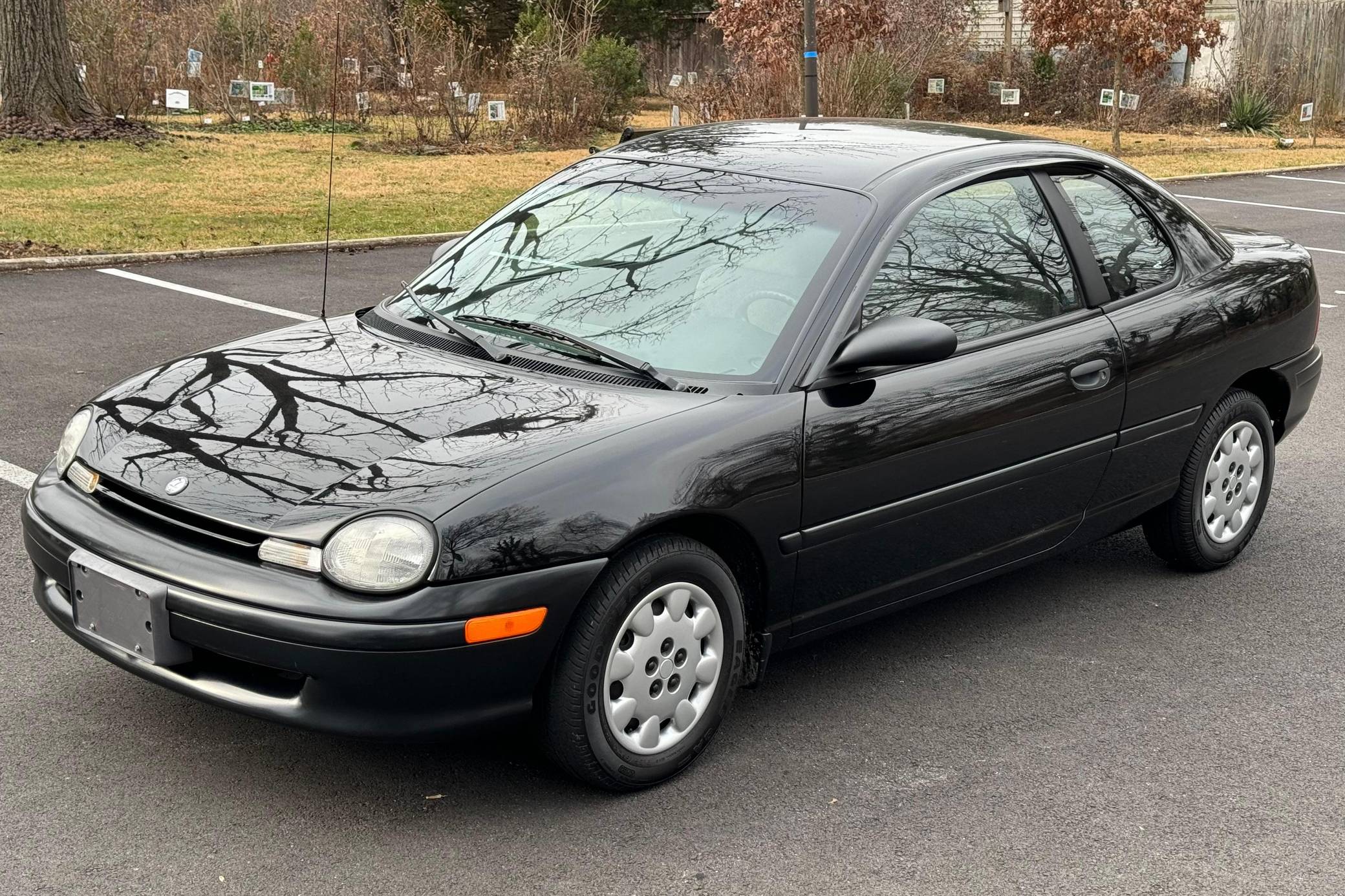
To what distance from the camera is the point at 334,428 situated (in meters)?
3.50

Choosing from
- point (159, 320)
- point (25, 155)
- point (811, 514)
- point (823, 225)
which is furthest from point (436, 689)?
point (25, 155)

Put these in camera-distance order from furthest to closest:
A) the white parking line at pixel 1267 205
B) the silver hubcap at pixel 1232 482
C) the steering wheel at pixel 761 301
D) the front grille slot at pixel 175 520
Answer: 1. the white parking line at pixel 1267 205
2. the silver hubcap at pixel 1232 482
3. the steering wheel at pixel 761 301
4. the front grille slot at pixel 175 520

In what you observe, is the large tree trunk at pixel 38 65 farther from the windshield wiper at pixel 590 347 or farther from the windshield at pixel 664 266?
the windshield wiper at pixel 590 347

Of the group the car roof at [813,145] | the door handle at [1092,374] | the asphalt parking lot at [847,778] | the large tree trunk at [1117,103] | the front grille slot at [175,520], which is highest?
the large tree trunk at [1117,103]

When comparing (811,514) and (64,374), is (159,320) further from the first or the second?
(811,514)

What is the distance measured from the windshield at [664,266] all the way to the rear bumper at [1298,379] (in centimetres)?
219

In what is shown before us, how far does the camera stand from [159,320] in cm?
912

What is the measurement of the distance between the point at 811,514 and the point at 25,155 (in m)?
17.3

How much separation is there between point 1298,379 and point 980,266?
1874mm

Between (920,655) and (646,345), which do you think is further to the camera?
(920,655)

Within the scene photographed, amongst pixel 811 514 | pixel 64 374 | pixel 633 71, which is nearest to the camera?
pixel 811 514

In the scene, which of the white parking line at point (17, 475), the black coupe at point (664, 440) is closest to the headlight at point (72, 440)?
the black coupe at point (664, 440)

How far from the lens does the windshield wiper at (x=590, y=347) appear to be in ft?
12.3

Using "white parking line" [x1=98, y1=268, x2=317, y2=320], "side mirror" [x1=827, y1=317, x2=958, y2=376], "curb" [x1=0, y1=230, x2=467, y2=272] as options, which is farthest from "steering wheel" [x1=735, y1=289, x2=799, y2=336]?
"curb" [x1=0, y1=230, x2=467, y2=272]
